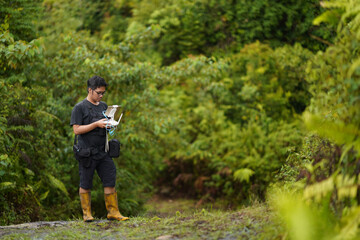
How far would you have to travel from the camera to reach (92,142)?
602 centimetres

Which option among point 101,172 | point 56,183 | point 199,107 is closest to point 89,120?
point 101,172

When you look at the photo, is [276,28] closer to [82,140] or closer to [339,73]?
[82,140]

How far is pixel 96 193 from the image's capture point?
9.32 m

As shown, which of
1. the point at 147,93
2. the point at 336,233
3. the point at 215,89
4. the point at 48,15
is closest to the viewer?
the point at 336,233

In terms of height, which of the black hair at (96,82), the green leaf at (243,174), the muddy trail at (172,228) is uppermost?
the black hair at (96,82)

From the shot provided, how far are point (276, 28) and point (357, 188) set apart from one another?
12398mm

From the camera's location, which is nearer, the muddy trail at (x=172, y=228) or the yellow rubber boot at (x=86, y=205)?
the muddy trail at (x=172, y=228)

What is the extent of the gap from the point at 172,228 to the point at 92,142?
1773mm

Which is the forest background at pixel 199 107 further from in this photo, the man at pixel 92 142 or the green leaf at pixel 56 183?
the man at pixel 92 142

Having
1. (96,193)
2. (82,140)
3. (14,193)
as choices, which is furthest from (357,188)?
(96,193)

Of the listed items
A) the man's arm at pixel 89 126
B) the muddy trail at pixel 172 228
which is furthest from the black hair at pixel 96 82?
the muddy trail at pixel 172 228

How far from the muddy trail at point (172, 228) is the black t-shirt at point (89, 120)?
43.4 inches

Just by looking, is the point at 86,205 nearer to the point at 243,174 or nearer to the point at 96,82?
the point at 96,82

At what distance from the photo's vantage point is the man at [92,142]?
19.4 ft
